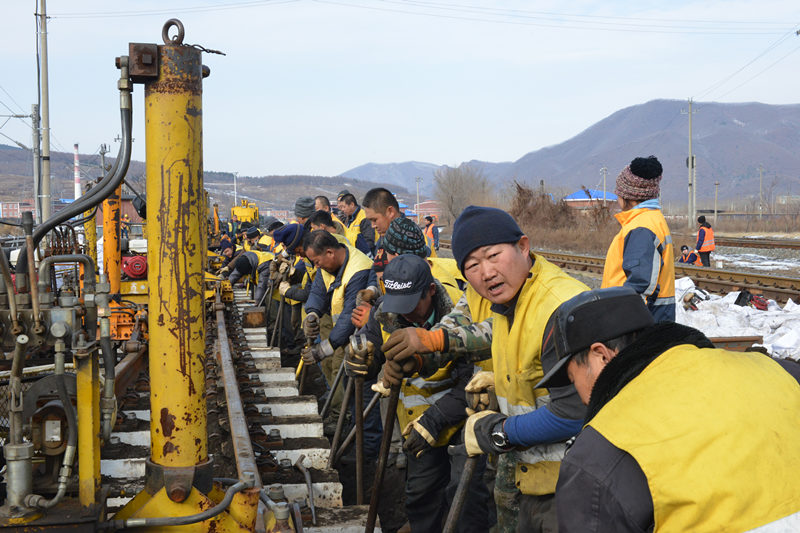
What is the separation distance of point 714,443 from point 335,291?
18.4ft

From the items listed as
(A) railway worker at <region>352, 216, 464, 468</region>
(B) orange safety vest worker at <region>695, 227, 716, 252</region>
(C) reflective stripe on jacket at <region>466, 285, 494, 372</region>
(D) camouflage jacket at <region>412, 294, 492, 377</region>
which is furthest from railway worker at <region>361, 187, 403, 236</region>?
(B) orange safety vest worker at <region>695, 227, 716, 252</region>

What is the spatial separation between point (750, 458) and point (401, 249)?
155 inches

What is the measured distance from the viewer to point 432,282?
4.56 m

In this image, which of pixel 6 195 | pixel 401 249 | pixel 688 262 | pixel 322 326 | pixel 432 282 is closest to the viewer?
pixel 432 282

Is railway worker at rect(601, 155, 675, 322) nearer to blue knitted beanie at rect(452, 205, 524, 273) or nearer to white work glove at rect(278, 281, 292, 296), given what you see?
blue knitted beanie at rect(452, 205, 524, 273)

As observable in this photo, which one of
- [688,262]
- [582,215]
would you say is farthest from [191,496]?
[582,215]

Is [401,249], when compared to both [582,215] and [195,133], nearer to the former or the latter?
[195,133]

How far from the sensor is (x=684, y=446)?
1.57m

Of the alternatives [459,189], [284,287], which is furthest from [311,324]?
[459,189]

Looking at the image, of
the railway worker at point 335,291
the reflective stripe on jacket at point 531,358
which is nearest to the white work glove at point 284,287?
the railway worker at point 335,291

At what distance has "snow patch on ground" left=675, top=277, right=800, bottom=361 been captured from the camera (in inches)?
352

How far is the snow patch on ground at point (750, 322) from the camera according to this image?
895cm

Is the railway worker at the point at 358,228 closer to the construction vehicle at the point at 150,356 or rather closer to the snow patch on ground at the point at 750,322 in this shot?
the snow patch on ground at the point at 750,322

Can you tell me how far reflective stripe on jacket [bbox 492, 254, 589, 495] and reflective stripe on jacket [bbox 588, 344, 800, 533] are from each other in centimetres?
145
